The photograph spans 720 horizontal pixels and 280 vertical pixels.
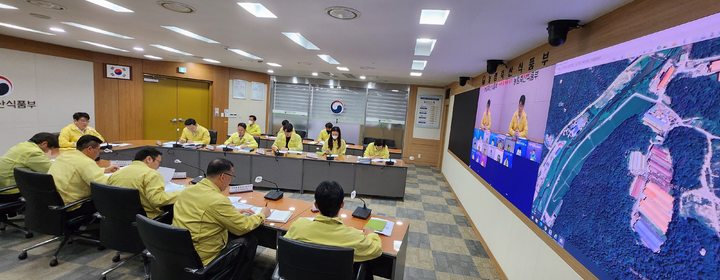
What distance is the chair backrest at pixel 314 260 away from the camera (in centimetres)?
157

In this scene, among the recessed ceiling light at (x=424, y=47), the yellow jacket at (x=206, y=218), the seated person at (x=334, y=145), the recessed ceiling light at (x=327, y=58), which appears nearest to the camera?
the yellow jacket at (x=206, y=218)

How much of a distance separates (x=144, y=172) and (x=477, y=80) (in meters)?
5.15

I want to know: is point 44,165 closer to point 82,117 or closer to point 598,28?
point 82,117

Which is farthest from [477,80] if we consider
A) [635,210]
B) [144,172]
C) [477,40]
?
[144,172]

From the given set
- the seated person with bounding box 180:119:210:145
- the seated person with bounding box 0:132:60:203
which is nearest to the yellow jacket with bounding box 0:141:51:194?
the seated person with bounding box 0:132:60:203

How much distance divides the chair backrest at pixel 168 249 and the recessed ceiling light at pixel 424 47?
297cm

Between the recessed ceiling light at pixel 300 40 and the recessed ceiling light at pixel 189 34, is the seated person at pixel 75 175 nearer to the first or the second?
the recessed ceiling light at pixel 189 34

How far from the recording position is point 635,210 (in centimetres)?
155

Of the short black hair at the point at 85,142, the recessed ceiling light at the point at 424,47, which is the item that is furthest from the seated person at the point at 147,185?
the recessed ceiling light at the point at 424,47

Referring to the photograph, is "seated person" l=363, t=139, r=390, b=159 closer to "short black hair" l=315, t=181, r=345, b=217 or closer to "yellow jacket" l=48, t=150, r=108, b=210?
"short black hair" l=315, t=181, r=345, b=217

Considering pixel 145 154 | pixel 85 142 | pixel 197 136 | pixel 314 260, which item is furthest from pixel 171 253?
pixel 197 136

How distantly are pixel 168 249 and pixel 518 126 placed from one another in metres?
3.40

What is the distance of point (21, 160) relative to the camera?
2.96 meters

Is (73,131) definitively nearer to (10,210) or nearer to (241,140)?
(10,210)
